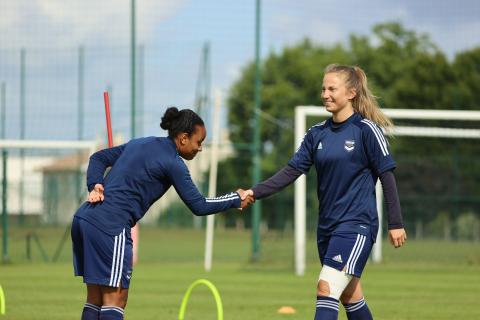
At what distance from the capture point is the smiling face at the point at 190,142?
7699 mm

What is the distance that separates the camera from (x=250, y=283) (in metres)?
17.4

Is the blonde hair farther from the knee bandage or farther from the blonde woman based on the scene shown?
the knee bandage

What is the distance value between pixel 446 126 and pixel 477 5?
490 centimetres

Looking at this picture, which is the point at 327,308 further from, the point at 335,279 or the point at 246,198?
the point at 246,198

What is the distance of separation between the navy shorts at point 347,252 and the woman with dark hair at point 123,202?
1.01 meters

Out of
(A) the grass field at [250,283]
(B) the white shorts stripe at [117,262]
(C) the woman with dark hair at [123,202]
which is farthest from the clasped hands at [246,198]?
(A) the grass field at [250,283]

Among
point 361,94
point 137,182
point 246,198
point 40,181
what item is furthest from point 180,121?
point 40,181

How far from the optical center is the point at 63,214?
30078 mm

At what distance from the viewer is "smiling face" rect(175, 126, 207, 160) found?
7699 millimetres

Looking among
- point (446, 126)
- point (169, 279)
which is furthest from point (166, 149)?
point (446, 126)

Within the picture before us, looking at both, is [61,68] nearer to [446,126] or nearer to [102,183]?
[446,126]

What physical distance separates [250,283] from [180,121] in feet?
32.8

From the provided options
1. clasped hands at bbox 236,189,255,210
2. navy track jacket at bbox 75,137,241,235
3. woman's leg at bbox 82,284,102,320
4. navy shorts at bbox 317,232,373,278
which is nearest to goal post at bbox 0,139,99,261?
clasped hands at bbox 236,189,255,210

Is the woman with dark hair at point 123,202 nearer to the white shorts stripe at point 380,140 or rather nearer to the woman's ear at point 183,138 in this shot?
the woman's ear at point 183,138
